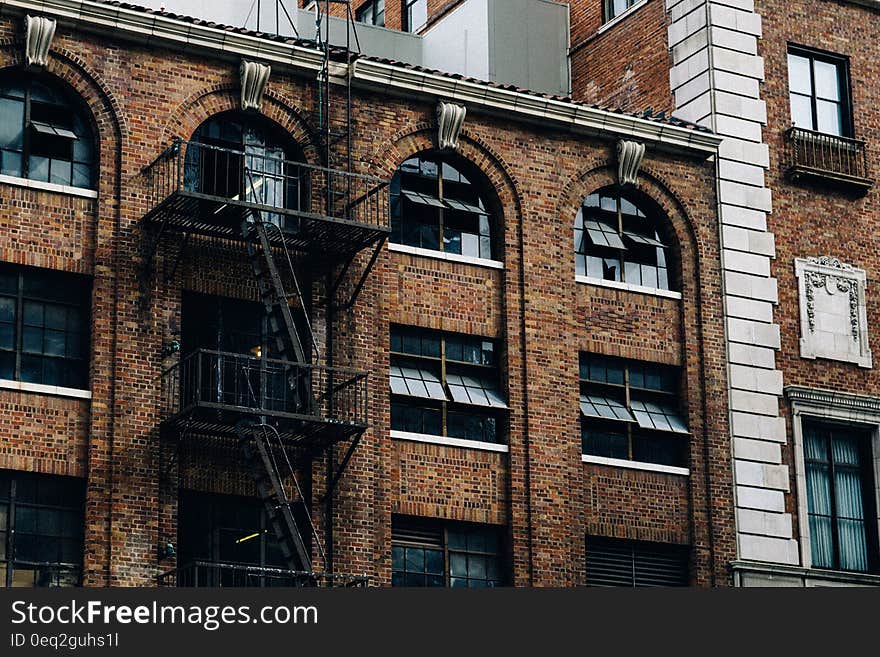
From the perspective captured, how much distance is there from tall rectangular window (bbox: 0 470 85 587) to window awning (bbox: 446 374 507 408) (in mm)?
6925

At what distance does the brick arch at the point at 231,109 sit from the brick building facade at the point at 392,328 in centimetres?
5

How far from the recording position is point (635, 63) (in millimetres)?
41906

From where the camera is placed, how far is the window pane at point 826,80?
41312 mm

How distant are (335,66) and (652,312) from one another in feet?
23.8

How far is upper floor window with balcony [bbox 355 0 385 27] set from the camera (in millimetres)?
50844

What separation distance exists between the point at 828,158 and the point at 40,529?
56.2ft

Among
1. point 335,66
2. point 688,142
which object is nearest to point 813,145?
point 688,142

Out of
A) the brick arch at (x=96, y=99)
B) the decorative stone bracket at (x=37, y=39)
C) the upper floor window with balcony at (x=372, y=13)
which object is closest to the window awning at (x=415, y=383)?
the brick arch at (x=96, y=99)

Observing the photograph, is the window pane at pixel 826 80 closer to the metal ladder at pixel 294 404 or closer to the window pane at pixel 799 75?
the window pane at pixel 799 75

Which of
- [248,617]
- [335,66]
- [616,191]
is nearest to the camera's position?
[248,617]

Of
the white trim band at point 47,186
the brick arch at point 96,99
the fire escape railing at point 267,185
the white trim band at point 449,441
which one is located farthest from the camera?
the white trim band at point 449,441

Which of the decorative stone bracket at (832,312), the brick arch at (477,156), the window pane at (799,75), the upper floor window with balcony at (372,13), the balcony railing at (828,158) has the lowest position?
the decorative stone bracket at (832,312)

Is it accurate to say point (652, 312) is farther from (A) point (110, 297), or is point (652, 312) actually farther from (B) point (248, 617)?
(B) point (248, 617)

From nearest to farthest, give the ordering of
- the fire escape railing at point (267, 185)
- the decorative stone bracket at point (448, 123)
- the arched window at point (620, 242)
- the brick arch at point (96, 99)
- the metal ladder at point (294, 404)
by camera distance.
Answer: the metal ladder at point (294, 404)
the brick arch at point (96, 99)
the fire escape railing at point (267, 185)
the decorative stone bracket at point (448, 123)
the arched window at point (620, 242)
